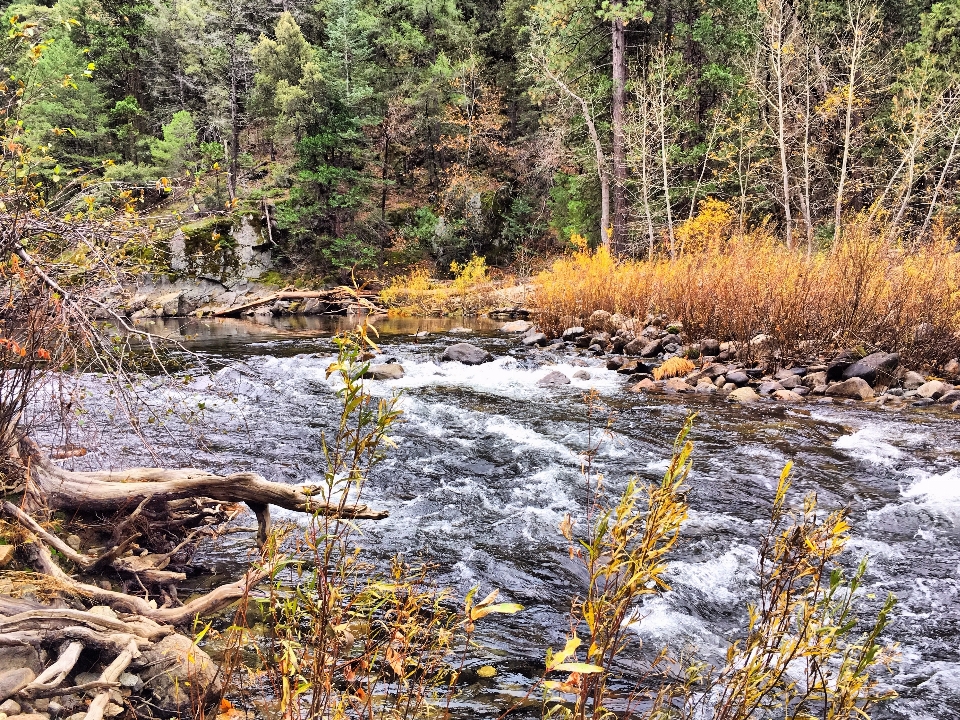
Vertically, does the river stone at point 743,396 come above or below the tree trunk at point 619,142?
below

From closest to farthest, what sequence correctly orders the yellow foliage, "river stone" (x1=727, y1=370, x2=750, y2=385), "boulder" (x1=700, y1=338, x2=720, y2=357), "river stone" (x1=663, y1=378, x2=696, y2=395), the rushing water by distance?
1. the rushing water
2. "river stone" (x1=727, y1=370, x2=750, y2=385)
3. "river stone" (x1=663, y1=378, x2=696, y2=395)
4. the yellow foliage
5. "boulder" (x1=700, y1=338, x2=720, y2=357)

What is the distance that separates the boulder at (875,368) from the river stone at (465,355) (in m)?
6.43

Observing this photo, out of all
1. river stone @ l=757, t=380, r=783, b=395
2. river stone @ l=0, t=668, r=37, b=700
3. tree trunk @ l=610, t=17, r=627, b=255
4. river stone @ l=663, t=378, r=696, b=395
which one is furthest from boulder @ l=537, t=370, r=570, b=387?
tree trunk @ l=610, t=17, r=627, b=255

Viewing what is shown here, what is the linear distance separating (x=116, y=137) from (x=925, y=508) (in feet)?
139

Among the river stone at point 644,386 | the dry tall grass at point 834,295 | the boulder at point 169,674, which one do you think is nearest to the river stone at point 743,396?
the river stone at point 644,386

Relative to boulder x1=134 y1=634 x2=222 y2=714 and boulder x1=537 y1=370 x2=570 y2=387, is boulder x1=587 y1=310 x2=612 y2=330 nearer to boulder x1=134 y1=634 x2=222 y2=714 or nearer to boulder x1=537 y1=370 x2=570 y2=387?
boulder x1=537 y1=370 x2=570 y2=387

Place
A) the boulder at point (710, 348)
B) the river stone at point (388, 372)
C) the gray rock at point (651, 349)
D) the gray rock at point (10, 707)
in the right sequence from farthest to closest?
the gray rock at point (651, 349)
the boulder at point (710, 348)
the river stone at point (388, 372)
the gray rock at point (10, 707)

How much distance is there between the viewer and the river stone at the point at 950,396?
8.14 metres

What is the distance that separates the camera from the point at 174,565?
3941 millimetres

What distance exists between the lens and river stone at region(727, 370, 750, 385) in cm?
→ 965

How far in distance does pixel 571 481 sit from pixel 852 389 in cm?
539

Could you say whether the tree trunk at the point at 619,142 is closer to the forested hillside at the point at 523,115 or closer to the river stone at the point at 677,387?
the forested hillside at the point at 523,115

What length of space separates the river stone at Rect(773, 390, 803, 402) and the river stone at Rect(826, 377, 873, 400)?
1.77 ft

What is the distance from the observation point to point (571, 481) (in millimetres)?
5965
